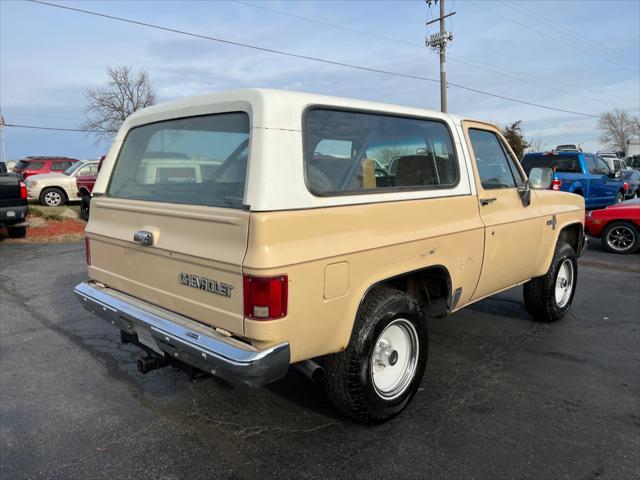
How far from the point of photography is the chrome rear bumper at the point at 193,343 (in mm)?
2320

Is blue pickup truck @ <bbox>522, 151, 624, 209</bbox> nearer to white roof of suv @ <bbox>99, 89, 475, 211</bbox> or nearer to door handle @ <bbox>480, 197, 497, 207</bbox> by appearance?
door handle @ <bbox>480, 197, 497, 207</bbox>

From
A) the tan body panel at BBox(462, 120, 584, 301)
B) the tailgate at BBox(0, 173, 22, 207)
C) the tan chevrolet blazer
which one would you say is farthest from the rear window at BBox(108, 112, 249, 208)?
the tailgate at BBox(0, 173, 22, 207)

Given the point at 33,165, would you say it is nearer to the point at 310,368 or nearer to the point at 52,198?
the point at 52,198

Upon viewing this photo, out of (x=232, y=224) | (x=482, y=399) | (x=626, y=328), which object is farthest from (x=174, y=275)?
(x=626, y=328)

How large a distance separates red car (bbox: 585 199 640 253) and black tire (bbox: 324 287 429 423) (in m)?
8.34

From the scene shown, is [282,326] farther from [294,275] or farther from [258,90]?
[258,90]

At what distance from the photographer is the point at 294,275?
2.36m

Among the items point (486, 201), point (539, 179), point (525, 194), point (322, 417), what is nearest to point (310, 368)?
point (322, 417)

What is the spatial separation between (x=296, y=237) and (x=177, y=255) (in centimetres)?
75

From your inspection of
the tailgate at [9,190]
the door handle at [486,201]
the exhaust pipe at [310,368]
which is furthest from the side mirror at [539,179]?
the tailgate at [9,190]

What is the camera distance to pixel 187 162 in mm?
3088

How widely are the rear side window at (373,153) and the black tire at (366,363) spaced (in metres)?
0.70

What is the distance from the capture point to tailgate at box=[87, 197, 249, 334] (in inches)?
95.0

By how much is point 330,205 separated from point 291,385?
5.59 feet
